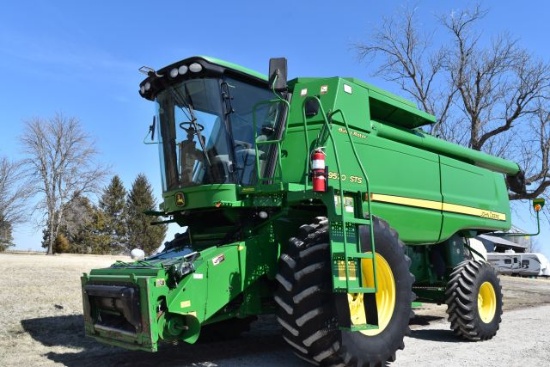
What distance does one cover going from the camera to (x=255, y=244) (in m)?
5.69

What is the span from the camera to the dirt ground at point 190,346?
5887mm

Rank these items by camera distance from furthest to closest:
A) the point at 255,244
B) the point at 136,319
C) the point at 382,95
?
the point at 382,95
the point at 255,244
the point at 136,319

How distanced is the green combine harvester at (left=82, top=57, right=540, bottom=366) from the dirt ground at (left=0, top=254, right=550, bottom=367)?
0.47 meters

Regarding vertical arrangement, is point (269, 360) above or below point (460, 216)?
below

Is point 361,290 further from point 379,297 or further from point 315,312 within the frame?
point 379,297

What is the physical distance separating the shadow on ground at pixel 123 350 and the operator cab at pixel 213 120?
2.06 m

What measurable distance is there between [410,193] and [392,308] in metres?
2.11

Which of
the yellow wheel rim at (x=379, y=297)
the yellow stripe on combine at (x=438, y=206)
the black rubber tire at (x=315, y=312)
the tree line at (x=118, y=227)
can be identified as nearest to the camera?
the black rubber tire at (x=315, y=312)

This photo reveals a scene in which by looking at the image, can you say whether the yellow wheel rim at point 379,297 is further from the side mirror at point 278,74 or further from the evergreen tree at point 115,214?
the evergreen tree at point 115,214

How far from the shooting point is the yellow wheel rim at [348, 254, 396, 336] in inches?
211

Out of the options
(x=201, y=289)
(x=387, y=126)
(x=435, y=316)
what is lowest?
(x=435, y=316)

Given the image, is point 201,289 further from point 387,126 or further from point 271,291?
point 387,126

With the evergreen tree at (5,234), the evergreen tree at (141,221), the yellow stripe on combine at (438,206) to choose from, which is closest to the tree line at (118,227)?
the evergreen tree at (141,221)

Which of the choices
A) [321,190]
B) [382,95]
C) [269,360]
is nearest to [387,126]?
[382,95]
